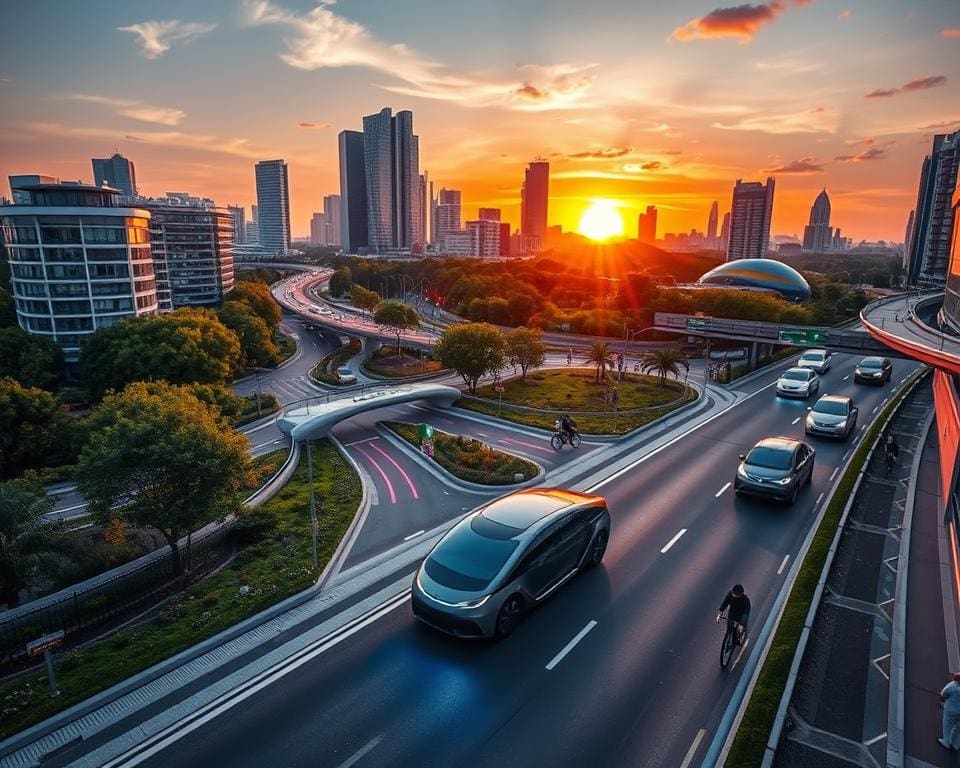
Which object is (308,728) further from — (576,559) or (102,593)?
(102,593)

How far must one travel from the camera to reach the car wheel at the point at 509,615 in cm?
1370

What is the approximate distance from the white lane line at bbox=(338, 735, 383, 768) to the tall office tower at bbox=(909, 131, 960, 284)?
135 metres

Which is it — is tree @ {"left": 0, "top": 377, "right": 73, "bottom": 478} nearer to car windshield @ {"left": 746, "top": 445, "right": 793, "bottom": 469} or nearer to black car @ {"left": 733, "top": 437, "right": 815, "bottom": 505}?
black car @ {"left": 733, "top": 437, "right": 815, "bottom": 505}

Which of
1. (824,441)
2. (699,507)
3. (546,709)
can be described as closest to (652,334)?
(824,441)

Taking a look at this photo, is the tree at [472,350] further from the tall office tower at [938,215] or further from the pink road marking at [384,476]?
the tall office tower at [938,215]

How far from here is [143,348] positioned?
45375mm

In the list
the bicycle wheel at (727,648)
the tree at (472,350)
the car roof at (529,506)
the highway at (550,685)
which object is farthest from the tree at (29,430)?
the bicycle wheel at (727,648)

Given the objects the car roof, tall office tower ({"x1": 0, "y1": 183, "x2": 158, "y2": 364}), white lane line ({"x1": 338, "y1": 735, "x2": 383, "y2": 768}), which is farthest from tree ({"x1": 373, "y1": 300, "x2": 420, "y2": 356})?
white lane line ({"x1": 338, "y1": 735, "x2": 383, "y2": 768})

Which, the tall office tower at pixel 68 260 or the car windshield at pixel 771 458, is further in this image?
the tall office tower at pixel 68 260

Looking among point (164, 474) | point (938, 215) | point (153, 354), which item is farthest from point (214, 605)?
point (938, 215)

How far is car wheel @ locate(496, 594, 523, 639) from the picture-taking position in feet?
44.9

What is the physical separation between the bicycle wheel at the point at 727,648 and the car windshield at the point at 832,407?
2249cm

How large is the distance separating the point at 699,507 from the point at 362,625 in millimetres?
13984

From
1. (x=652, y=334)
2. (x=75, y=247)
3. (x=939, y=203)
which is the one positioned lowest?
(x=652, y=334)
